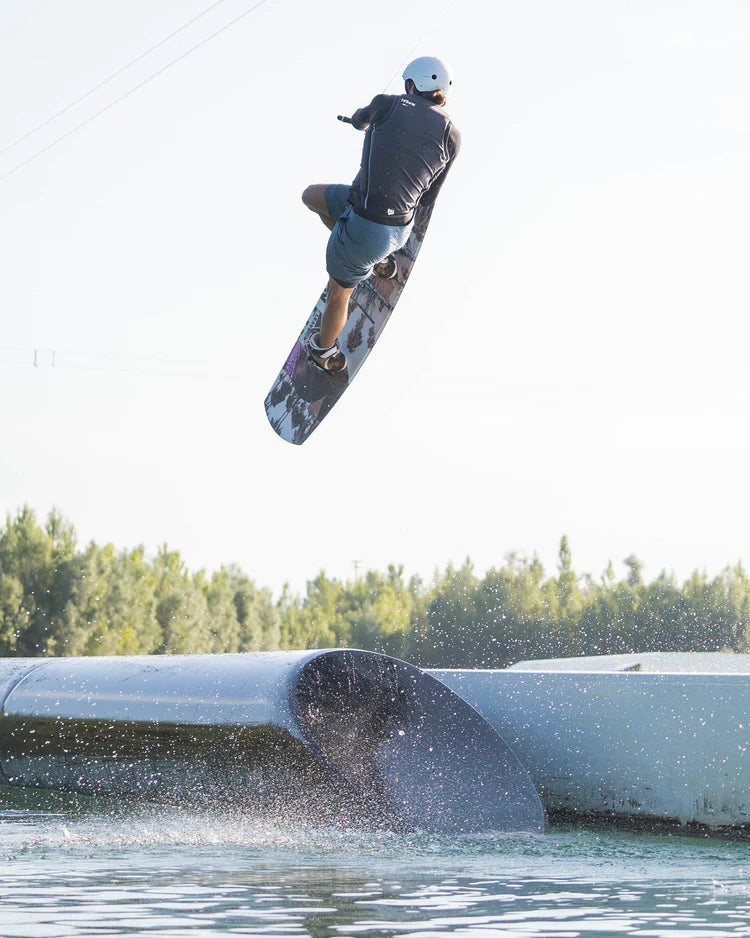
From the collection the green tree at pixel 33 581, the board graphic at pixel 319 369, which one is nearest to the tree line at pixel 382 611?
the green tree at pixel 33 581

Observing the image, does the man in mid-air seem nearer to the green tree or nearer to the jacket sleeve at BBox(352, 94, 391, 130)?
the jacket sleeve at BBox(352, 94, 391, 130)

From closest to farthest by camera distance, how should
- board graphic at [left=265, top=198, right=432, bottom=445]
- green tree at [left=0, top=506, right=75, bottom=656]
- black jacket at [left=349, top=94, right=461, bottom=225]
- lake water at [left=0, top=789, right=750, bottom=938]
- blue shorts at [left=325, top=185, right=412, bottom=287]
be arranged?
lake water at [left=0, top=789, right=750, bottom=938], black jacket at [left=349, top=94, right=461, bottom=225], blue shorts at [left=325, top=185, right=412, bottom=287], board graphic at [left=265, top=198, right=432, bottom=445], green tree at [left=0, top=506, right=75, bottom=656]

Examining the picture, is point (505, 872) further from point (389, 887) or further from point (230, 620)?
point (230, 620)

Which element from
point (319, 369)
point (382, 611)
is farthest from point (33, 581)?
point (319, 369)

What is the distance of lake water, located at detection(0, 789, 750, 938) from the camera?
14.2 feet

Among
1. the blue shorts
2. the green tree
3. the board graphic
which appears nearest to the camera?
the blue shorts

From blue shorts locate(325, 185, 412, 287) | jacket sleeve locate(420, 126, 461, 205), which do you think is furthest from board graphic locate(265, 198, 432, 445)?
blue shorts locate(325, 185, 412, 287)

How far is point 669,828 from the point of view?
24.8ft

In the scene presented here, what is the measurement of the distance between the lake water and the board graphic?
3430mm

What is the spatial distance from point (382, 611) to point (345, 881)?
66.5m

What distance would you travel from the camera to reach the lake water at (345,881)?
14.2 ft

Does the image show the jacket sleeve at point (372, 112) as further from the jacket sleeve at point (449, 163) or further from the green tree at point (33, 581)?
the green tree at point (33, 581)

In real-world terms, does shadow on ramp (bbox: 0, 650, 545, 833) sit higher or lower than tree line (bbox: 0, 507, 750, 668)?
lower

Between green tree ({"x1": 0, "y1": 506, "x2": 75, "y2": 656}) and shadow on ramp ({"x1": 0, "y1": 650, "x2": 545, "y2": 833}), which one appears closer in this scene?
shadow on ramp ({"x1": 0, "y1": 650, "x2": 545, "y2": 833})
